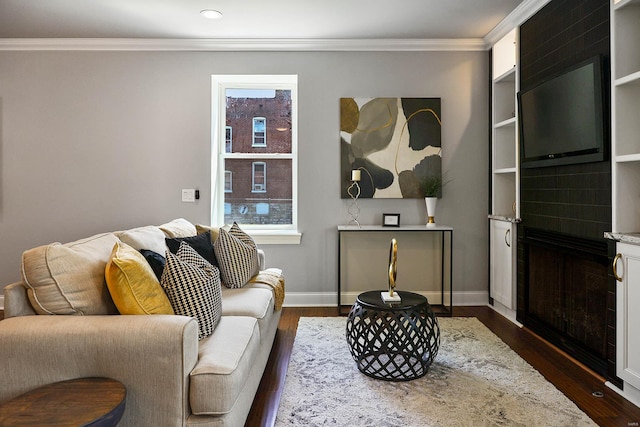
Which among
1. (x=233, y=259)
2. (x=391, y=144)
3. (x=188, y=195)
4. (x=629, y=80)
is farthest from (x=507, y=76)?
(x=188, y=195)

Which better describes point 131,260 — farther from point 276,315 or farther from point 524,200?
point 524,200

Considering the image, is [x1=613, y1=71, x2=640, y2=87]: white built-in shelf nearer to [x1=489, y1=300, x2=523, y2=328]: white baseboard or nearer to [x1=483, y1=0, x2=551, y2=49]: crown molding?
[x1=483, y1=0, x2=551, y2=49]: crown molding

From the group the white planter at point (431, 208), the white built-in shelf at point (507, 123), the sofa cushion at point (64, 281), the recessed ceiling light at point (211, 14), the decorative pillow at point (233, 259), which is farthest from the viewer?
the white planter at point (431, 208)

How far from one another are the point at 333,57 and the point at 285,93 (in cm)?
61

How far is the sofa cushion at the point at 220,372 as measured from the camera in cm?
169

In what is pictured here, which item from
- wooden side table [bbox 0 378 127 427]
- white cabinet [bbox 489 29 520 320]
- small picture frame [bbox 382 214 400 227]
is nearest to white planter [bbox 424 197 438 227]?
small picture frame [bbox 382 214 400 227]

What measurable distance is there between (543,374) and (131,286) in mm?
2404

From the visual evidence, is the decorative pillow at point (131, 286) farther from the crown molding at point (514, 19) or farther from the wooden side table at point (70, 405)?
the crown molding at point (514, 19)

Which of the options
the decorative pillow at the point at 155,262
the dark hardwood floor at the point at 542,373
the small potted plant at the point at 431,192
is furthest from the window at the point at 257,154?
the decorative pillow at the point at 155,262

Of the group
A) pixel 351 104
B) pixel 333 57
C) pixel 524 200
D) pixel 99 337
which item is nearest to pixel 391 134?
pixel 351 104

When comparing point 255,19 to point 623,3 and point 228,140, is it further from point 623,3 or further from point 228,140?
point 623,3

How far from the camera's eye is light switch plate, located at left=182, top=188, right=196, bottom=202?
4.42 m

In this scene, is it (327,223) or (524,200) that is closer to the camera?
(524,200)

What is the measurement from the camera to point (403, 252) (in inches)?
176
